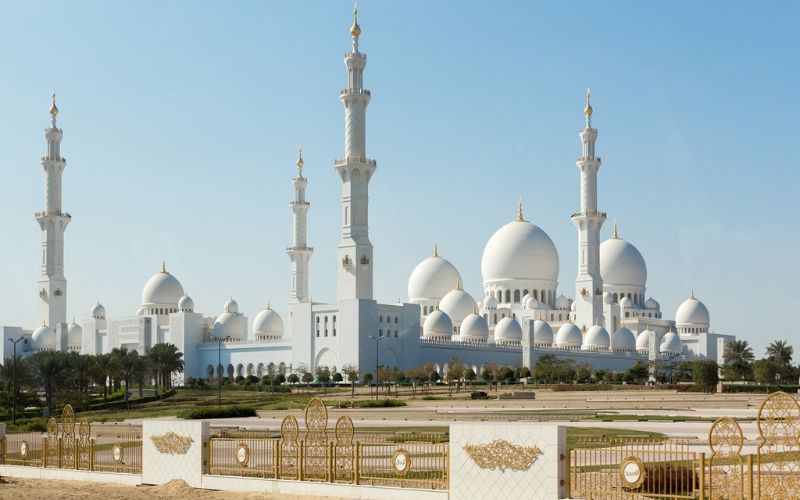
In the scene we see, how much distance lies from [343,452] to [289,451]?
3.46 ft

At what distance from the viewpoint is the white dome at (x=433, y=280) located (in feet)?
305

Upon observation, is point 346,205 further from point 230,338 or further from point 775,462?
point 775,462

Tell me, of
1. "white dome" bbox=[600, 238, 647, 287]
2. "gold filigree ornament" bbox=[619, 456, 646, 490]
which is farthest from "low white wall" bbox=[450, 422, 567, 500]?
"white dome" bbox=[600, 238, 647, 287]

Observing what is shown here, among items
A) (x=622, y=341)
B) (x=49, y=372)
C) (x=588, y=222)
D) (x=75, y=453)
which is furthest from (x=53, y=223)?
(x=75, y=453)

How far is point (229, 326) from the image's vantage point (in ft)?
284

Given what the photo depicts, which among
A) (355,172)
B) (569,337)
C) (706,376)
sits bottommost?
(706,376)

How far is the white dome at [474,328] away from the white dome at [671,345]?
15.1m

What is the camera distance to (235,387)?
6938 centimetres

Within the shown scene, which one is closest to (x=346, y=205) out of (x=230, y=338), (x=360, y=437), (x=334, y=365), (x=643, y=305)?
(x=334, y=365)

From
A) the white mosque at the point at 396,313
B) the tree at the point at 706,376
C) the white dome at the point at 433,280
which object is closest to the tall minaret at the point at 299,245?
the white mosque at the point at 396,313

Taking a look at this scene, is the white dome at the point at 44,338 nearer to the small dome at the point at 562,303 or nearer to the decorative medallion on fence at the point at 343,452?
the small dome at the point at 562,303

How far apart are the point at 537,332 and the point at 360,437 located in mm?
60888

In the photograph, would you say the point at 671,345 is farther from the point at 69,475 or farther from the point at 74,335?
the point at 69,475

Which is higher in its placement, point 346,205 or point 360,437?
point 346,205
